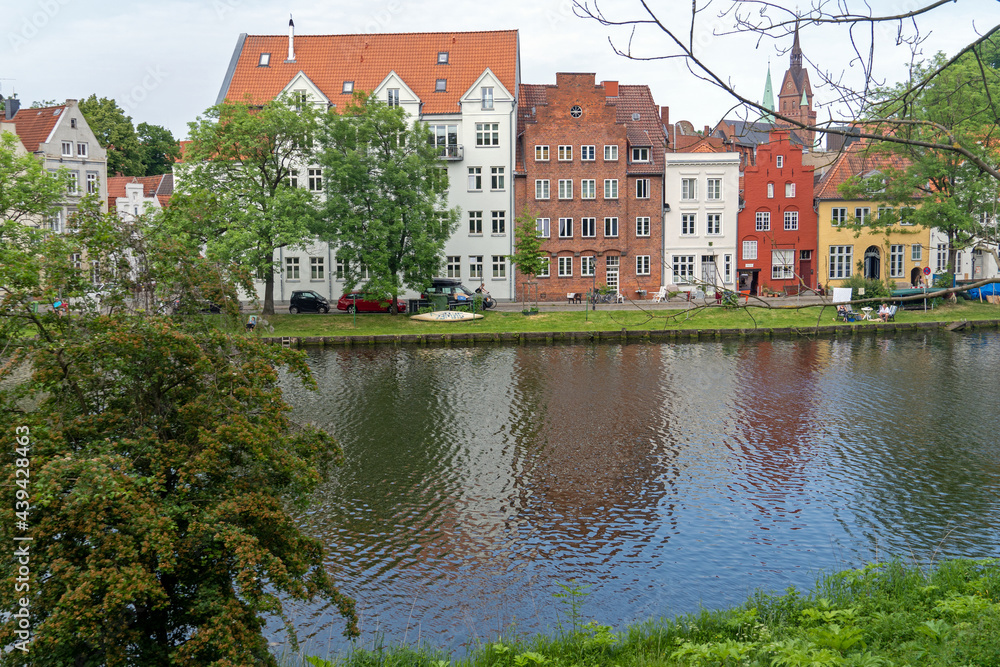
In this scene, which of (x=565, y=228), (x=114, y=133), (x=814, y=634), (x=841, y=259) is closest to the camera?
(x=814, y=634)

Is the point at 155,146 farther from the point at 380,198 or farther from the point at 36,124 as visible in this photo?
the point at 380,198

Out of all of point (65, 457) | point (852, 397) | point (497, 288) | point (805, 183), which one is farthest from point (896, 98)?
point (805, 183)

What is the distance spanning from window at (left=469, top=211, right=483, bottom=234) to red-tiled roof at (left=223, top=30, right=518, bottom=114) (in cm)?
775

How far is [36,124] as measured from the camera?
218ft

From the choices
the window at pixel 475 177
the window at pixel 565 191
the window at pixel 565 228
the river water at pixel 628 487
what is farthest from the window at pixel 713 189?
the river water at pixel 628 487

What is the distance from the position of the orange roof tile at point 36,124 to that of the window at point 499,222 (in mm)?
35768

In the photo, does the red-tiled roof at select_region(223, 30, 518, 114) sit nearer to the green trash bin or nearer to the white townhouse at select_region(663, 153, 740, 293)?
the white townhouse at select_region(663, 153, 740, 293)

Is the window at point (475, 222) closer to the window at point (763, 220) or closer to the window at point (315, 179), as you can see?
the window at point (315, 179)

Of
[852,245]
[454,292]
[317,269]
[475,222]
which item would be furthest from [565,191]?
[852,245]

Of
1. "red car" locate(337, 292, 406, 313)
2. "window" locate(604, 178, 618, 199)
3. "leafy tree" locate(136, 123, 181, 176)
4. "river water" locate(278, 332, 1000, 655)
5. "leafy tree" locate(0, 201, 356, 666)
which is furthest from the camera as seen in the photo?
"leafy tree" locate(136, 123, 181, 176)

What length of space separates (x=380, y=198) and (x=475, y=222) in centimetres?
1363

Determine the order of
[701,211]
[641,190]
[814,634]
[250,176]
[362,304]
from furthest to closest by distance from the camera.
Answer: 1. [701,211]
2. [641,190]
3. [362,304]
4. [250,176]
5. [814,634]

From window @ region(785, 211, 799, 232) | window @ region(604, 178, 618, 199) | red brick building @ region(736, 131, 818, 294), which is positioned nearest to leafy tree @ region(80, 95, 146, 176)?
window @ region(604, 178, 618, 199)

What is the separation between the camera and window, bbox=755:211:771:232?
6575 centimetres
